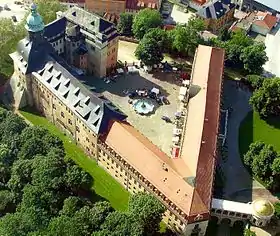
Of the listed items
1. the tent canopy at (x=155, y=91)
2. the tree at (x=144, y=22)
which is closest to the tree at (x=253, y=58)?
the tent canopy at (x=155, y=91)

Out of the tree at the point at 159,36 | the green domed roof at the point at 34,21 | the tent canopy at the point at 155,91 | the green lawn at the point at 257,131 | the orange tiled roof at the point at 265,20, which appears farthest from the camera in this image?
the orange tiled roof at the point at 265,20

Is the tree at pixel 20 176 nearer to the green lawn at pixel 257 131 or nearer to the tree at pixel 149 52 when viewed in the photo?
the tree at pixel 149 52

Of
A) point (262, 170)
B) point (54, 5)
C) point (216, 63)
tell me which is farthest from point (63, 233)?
point (54, 5)

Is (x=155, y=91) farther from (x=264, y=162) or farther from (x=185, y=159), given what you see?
(x=264, y=162)

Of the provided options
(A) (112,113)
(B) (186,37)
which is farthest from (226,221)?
(B) (186,37)

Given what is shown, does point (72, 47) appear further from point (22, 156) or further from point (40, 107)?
point (22, 156)

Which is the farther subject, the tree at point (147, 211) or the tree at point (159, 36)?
the tree at point (159, 36)

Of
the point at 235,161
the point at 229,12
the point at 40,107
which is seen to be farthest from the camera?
the point at 229,12

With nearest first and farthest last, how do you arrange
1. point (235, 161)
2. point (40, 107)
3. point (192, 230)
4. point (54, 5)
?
1. point (192, 230)
2. point (235, 161)
3. point (40, 107)
4. point (54, 5)

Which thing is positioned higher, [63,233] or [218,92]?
[218,92]
